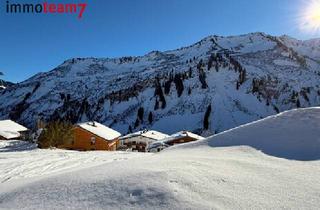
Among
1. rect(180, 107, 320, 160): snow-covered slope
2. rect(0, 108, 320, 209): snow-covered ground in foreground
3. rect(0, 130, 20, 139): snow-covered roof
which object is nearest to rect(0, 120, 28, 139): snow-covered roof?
rect(0, 130, 20, 139): snow-covered roof

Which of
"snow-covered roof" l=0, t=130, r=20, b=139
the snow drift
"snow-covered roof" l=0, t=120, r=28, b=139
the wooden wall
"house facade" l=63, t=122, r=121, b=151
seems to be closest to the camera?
the snow drift

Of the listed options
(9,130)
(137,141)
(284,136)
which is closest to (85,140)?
(137,141)

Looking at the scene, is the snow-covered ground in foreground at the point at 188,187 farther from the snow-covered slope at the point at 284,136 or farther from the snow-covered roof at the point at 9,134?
the snow-covered roof at the point at 9,134

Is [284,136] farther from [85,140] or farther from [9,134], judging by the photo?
[9,134]

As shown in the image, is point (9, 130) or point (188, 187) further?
point (9, 130)

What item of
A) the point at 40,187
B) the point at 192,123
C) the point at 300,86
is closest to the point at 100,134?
the point at 40,187

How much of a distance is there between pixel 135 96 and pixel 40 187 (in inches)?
6455

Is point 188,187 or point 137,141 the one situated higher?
point 137,141

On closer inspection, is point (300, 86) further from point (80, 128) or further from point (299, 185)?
point (299, 185)

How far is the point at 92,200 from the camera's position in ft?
26.3

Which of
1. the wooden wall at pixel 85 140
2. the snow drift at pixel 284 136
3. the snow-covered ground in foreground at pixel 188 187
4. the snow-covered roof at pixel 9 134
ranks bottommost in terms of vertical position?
the snow-covered ground in foreground at pixel 188 187

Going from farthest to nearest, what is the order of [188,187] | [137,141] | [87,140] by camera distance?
[137,141] → [87,140] → [188,187]

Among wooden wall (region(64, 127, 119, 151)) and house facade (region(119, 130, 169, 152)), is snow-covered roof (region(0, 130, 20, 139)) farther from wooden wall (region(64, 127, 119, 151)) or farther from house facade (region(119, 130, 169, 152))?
house facade (region(119, 130, 169, 152))

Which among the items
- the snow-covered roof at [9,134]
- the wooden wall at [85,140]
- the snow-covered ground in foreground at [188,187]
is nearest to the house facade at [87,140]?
the wooden wall at [85,140]
